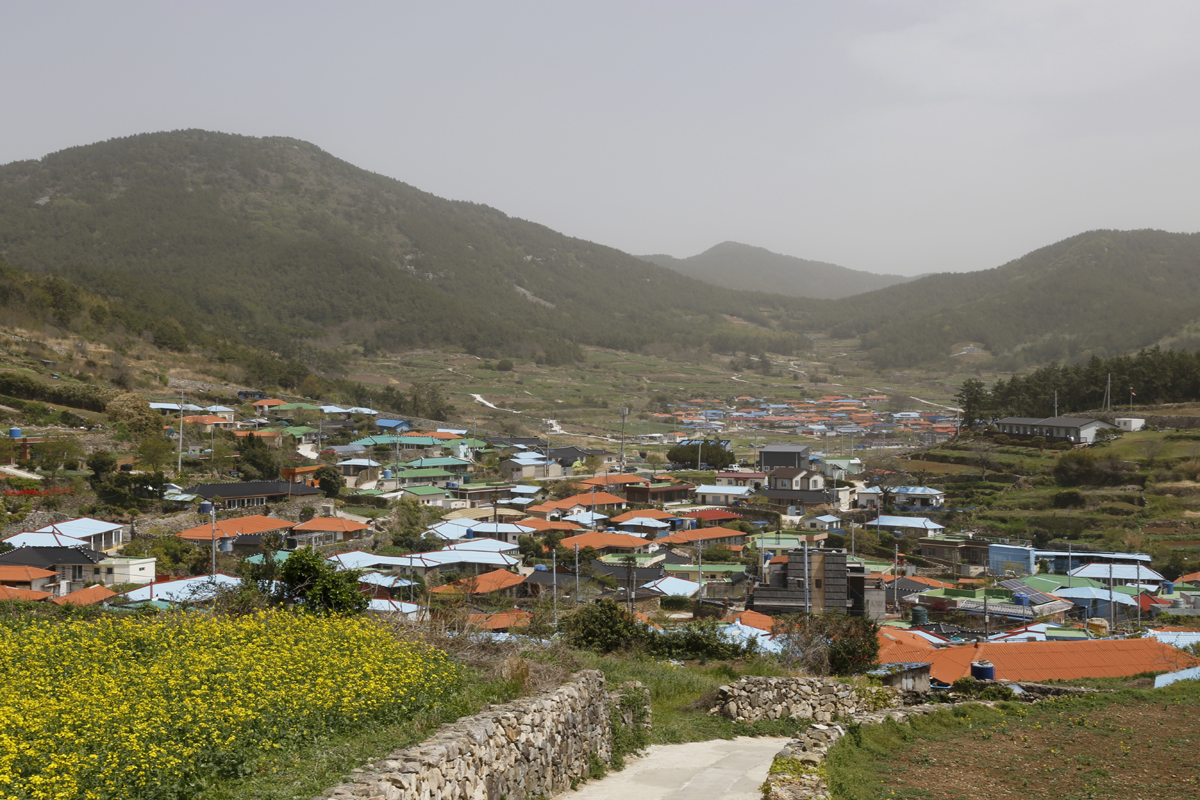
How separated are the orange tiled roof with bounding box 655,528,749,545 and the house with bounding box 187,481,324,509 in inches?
477

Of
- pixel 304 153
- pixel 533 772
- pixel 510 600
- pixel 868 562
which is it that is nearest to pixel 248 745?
pixel 533 772

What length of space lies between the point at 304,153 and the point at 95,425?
150 metres

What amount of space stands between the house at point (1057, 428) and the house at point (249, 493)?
114 feet

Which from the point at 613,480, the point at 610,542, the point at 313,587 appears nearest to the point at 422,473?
the point at 613,480

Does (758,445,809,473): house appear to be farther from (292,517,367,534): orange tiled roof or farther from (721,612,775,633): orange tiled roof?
(721,612,775,633): orange tiled roof

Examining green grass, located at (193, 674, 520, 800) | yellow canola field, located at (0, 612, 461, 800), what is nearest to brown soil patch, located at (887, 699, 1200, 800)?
green grass, located at (193, 674, 520, 800)

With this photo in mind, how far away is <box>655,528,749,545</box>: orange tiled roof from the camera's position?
94.2 feet

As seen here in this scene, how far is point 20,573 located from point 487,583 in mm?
9198

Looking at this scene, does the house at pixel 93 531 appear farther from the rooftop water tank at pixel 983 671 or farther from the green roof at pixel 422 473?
the rooftop water tank at pixel 983 671

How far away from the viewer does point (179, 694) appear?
5.09 meters

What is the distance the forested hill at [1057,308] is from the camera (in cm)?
10975

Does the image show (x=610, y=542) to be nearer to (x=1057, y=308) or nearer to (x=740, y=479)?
(x=740, y=479)

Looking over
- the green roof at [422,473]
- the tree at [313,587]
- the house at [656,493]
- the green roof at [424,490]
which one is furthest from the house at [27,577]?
the house at [656,493]

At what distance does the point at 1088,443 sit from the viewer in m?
40.1
